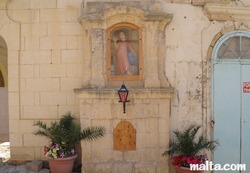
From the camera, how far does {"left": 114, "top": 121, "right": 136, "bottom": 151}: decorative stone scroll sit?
554 cm

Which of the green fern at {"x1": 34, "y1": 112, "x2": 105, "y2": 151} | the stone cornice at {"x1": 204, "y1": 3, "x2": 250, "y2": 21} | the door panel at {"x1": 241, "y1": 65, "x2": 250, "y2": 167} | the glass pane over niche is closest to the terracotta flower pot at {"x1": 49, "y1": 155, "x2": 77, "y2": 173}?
the green fern at {"x1": 34, "y1": 112, "x2": 105, "y2": 151}

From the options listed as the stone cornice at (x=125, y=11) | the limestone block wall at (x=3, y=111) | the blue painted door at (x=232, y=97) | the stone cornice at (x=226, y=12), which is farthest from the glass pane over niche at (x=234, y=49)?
the limestone block wall at (x=3, y=111)

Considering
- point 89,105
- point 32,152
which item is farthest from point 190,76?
point 32,152

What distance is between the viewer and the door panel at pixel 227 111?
230 inches

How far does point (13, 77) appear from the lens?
232 inches

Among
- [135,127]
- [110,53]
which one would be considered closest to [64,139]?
[135,127]

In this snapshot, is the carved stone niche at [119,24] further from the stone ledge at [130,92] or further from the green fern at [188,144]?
the green fern at [188,144]

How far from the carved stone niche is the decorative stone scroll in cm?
92

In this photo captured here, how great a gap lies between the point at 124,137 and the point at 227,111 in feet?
7.80

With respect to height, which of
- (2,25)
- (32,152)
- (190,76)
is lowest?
(32,152)

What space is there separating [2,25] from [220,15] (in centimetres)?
487

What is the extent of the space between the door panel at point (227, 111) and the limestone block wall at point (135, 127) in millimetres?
1215

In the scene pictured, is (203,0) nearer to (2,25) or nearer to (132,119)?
(132,119)

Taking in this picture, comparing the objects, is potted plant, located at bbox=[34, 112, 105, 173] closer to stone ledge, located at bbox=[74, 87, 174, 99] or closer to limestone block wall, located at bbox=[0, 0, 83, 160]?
limestone block wall, located at bbox=[0, 0, 83, 160]
